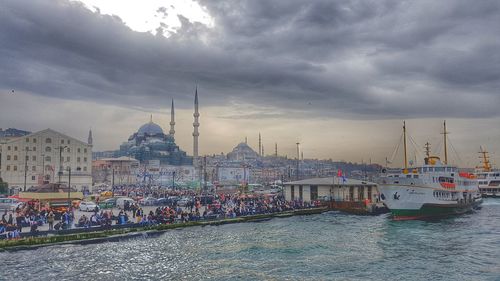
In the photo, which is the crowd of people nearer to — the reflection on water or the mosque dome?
Answer: the reflection on water

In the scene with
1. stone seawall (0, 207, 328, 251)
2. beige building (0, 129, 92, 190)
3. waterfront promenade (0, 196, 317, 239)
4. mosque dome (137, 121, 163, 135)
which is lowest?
stone seawall (0, 207, 328, 251)

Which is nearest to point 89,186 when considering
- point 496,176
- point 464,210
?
point 464,210

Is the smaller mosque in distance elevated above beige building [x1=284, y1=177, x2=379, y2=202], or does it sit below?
above

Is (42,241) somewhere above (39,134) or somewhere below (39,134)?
below

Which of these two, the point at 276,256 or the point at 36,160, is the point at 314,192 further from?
the point at 36,160

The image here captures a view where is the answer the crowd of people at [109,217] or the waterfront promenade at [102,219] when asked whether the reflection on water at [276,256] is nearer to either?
the waterfront promenade at [102,219]

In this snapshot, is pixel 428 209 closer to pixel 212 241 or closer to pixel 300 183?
pixel 300 183

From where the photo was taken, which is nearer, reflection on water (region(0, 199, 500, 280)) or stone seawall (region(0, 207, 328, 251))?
reflection on water (region(0, 199, 500, 280))

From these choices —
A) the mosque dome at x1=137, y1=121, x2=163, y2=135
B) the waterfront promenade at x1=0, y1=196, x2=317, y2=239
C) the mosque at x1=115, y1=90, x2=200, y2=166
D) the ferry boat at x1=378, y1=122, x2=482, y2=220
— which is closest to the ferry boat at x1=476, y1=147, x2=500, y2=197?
the ferry boat at x1=378, y1=122, x2=482, y2=220
